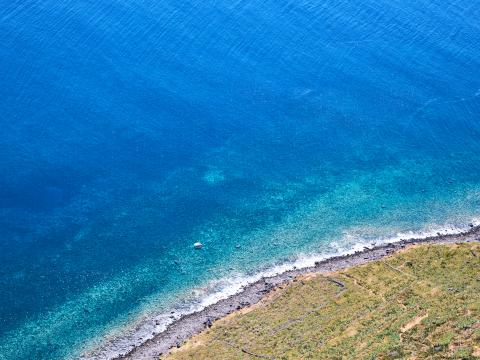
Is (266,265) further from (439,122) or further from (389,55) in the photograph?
(389,55)

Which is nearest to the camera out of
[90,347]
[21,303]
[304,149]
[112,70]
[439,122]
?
[90,347]

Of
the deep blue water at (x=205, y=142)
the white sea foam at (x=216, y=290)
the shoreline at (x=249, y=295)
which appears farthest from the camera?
the deep blue water at (x=205, y=142)

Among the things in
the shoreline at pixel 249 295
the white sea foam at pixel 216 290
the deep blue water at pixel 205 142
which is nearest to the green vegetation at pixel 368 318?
the shoreline at pixel 249 295

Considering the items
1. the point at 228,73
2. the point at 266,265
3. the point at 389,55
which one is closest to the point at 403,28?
the point at 389,55

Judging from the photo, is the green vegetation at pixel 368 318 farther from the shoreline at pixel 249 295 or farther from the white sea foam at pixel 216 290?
the white sea foam at pixel 216 290

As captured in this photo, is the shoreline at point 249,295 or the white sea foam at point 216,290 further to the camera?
the white sea foam at point 216,290

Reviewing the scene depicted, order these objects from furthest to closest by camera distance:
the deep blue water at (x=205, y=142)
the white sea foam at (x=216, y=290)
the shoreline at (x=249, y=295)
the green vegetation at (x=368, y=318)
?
the deep blue water at (x=205, y=142)
the white sea foam at (x=216, y=290)
the shoreline at (x=249, y=295)
the green vegetation at (x=368, y=318)

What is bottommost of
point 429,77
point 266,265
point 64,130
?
point 266,265
